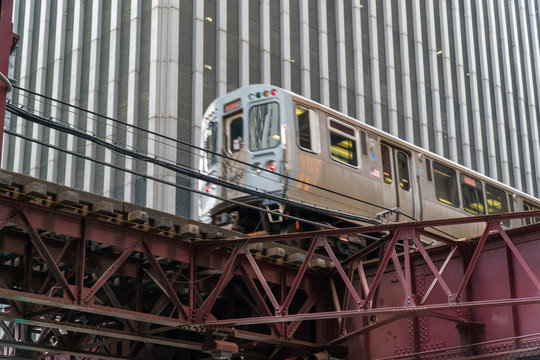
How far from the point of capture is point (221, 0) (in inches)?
1612

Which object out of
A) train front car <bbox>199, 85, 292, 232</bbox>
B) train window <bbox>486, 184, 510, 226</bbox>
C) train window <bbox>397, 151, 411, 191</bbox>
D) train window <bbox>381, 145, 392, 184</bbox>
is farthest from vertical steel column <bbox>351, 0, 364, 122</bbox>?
train front car <bbox>199, 85, 292, 232</bbox>

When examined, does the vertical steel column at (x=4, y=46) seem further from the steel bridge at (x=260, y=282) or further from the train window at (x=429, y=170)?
the train window at (x=429, y=170)

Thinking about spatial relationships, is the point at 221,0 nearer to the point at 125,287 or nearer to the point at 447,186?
the point at 447,186

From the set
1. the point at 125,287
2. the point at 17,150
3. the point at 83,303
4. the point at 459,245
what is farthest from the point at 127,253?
the point at 17,150

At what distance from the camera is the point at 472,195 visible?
26.8 meters

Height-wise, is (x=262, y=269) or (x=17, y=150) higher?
(x=17, y=150)

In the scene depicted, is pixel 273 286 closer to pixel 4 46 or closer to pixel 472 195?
pixel 472 195

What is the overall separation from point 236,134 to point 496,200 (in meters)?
9.41

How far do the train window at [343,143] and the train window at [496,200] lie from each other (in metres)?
6.49

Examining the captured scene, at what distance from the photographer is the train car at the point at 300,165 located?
21.0 meters

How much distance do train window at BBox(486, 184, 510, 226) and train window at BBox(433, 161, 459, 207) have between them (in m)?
1.89

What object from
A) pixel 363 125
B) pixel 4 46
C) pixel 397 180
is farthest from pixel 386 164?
pixel 4 46

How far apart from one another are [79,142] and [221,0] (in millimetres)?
8629

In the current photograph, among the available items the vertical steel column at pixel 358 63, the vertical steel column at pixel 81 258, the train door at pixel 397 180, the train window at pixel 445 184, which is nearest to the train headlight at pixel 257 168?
the train door at pixel 397 180
